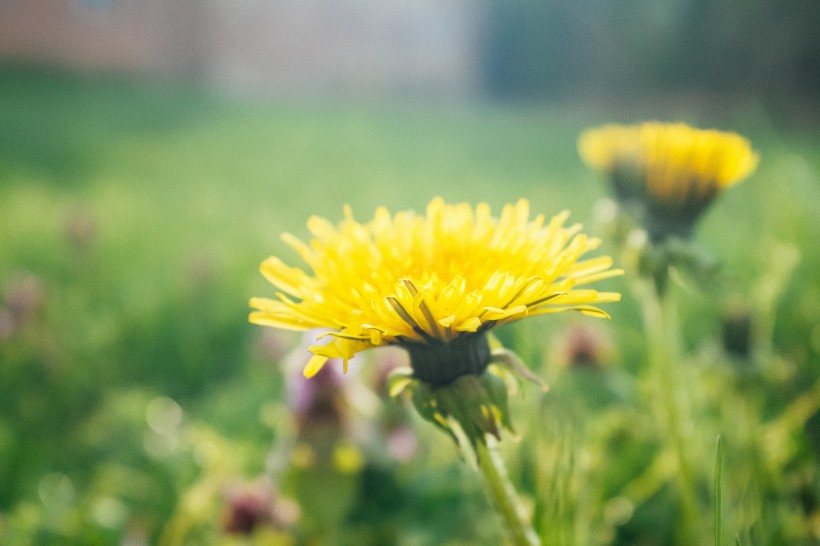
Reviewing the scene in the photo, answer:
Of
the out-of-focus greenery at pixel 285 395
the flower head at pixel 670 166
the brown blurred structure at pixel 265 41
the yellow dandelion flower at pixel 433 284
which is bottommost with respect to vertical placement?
the out-of-focus greenery at pixel 285 395

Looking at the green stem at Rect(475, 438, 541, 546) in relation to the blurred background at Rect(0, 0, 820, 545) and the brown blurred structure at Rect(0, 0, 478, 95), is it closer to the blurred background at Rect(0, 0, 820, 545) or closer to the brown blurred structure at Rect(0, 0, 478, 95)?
the blurred background at Rect(0, 0, 820, 545)

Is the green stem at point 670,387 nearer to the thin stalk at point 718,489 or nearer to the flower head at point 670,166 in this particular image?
the flower head at point 670,166

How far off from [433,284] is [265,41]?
1205cm

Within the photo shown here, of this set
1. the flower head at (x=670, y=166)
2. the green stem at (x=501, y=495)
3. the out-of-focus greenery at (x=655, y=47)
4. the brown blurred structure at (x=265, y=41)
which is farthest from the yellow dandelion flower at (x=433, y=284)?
the brown blurred structure at (x=265, y=41)

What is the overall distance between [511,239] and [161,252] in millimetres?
1606

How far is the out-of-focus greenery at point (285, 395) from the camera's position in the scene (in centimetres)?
87

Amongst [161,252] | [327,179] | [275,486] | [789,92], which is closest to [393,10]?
[789,92]

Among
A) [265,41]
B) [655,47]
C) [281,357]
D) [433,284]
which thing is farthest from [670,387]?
[265,41]

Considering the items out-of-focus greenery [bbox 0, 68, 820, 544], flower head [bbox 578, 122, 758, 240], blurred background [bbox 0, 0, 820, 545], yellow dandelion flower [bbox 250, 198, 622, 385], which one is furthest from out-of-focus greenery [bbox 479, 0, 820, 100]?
yellow dandelion flower [bbox 250, 198, 622, 385]

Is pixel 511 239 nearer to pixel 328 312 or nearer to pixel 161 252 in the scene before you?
pixel 328 312

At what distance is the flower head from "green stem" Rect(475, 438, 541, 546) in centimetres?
38

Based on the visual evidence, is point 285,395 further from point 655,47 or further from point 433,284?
point 655,47

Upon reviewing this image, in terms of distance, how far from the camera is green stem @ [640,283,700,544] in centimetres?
76

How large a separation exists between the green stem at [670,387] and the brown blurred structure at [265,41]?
30.6 ft
